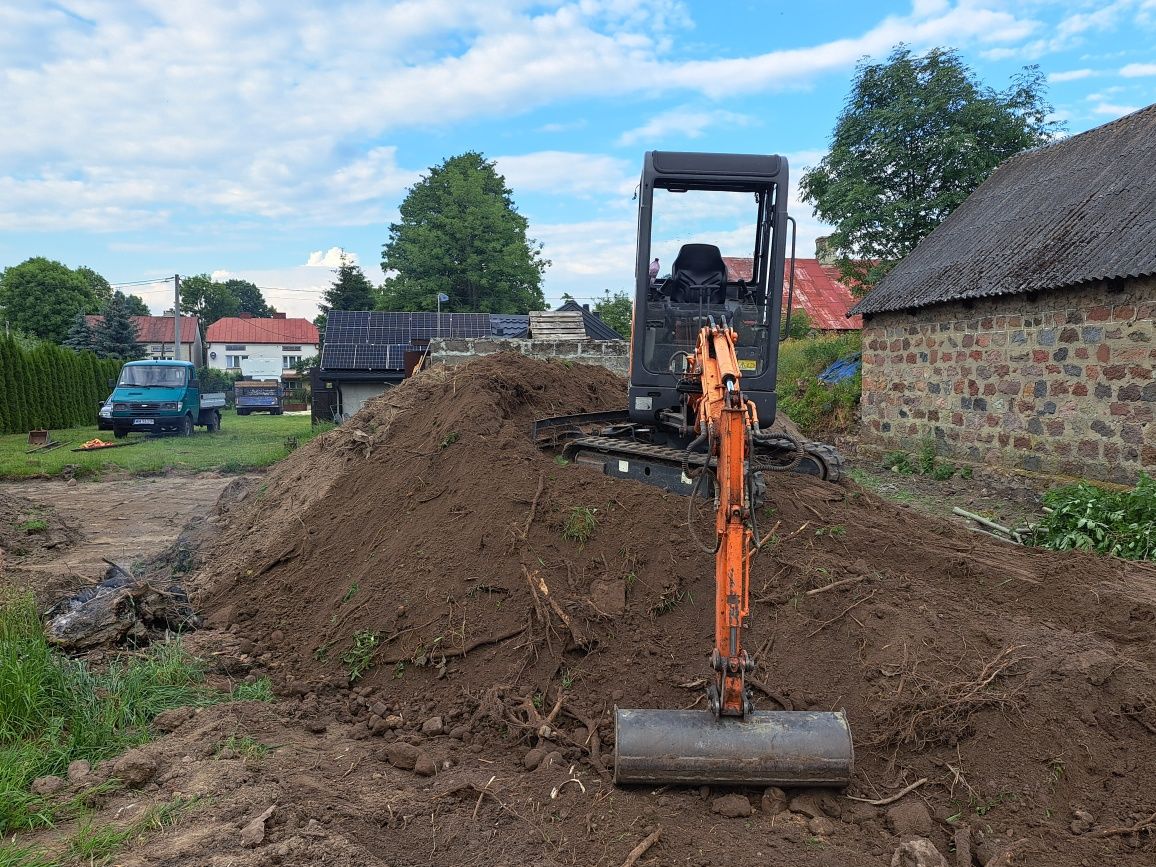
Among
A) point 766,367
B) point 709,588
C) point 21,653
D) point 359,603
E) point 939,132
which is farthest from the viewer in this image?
point 939,132

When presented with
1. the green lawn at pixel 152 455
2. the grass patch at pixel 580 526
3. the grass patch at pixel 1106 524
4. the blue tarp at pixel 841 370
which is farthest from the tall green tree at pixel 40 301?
the grass patch at pixel 1106 524

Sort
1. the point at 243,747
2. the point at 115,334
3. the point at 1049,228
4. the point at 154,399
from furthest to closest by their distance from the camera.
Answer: the point at 115,334
the point at 154,399
the point at 1049,228
the point at 243,747

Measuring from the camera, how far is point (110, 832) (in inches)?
131

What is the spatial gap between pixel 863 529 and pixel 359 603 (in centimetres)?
386

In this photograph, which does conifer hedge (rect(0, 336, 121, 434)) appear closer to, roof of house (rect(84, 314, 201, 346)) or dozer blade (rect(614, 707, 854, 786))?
dozer blade (rect(614, 707, 854, 786))

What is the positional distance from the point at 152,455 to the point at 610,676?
1609cm

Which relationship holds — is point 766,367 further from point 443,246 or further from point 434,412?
point 443,246

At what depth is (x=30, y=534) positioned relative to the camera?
33.9ft

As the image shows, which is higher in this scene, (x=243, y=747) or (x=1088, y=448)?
(x=1088, y=448)

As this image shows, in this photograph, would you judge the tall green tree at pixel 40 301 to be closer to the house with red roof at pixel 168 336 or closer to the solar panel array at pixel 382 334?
the house with red roof at pixel 168 336

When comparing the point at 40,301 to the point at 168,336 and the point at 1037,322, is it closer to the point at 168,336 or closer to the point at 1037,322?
the point at 168,336

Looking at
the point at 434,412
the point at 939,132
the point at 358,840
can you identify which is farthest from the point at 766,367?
the point at 939,132

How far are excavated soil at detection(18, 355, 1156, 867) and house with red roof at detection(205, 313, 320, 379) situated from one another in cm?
7925

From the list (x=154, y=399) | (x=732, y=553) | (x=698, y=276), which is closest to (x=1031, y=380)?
(x=698, y=276)
